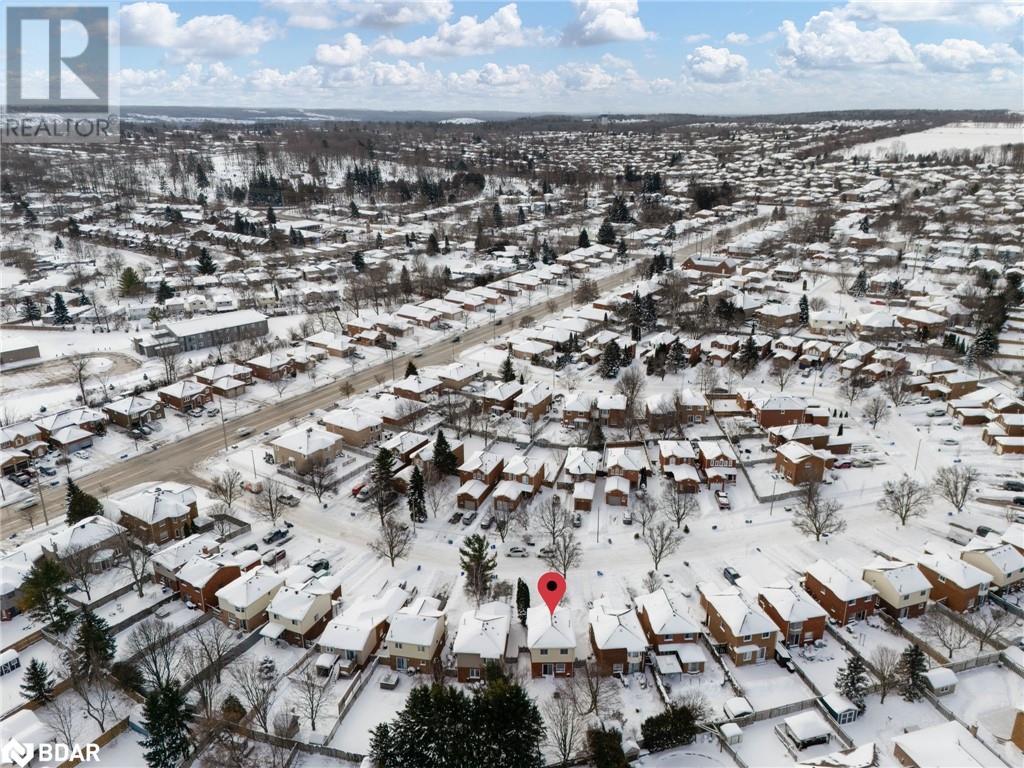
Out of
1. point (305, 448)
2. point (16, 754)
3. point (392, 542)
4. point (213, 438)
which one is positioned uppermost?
point (305, 448)

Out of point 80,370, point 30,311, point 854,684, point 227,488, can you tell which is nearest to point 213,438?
point 227,488

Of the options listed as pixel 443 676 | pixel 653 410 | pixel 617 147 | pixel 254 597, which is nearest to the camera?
pixel 443 676

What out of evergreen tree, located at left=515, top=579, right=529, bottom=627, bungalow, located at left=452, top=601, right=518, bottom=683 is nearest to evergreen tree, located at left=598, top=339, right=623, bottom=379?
evergreen tree, located at left=515, top=579, right=529, bottom=627

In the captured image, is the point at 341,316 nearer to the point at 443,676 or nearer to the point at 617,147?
the point at 443,676

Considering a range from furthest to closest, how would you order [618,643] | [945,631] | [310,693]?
[945,631]
[618,643]
[310,693]

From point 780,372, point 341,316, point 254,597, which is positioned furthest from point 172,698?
point 341,316

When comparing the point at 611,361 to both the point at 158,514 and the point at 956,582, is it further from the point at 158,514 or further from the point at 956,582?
the point at 158,514

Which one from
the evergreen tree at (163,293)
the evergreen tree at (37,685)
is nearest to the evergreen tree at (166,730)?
the evergreen tree at (37,685)
